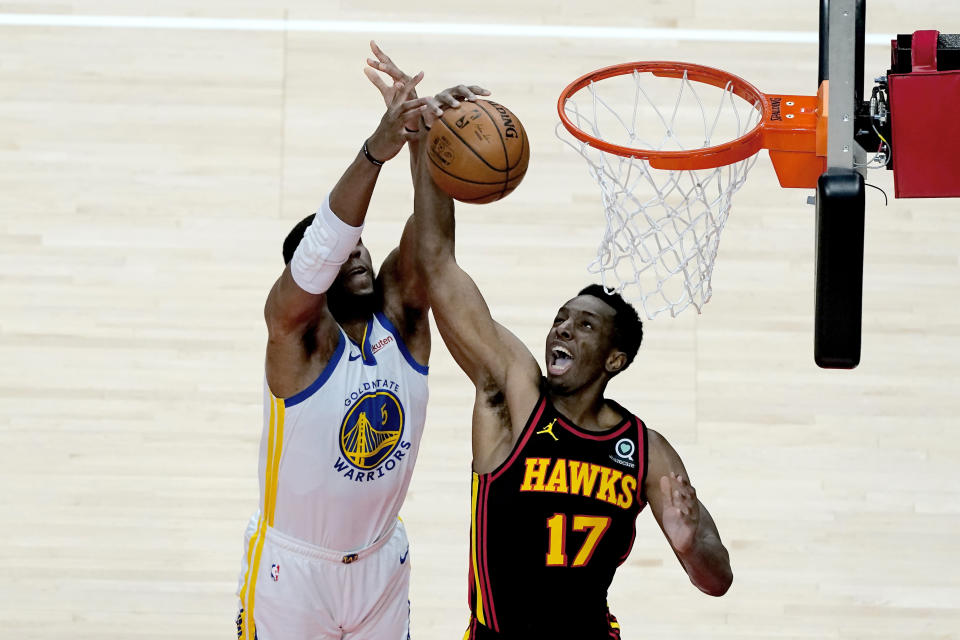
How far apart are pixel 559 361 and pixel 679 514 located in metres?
0.61

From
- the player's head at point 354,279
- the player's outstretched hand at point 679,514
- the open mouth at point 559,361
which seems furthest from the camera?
the player's head at point 354,279

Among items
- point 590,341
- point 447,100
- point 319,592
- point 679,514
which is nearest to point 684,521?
point 679,514

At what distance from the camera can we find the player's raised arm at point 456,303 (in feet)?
12.8

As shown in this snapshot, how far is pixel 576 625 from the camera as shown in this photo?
12.4 ft

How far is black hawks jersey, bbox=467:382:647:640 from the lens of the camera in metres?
3.73

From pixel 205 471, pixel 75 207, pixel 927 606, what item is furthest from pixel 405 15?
pixel 927 606

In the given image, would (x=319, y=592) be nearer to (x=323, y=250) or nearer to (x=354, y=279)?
(x=354, y=279)

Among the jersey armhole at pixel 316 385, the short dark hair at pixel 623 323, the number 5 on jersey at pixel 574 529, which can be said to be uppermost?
the short dark hair at pixel 623 323

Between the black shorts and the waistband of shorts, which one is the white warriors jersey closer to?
the waistband of shorts

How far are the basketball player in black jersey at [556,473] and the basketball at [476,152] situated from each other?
109 millimetres

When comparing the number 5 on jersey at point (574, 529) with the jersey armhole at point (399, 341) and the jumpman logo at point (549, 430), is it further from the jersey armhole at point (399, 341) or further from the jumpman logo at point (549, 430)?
the jersey armhole at point (399, 341)

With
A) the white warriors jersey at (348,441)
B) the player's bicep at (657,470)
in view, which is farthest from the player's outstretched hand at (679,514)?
the white warriors jersey at (348,441)

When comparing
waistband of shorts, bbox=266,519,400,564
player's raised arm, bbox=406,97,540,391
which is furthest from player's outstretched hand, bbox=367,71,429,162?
waistband of shorts, bbox=266,519,400,564

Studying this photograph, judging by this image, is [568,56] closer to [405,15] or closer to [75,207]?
[405,15]
